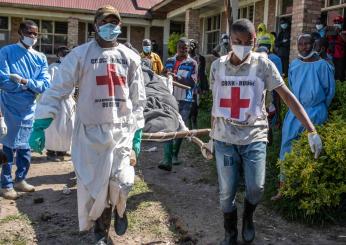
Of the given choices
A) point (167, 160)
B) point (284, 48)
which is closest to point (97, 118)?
point (167, 160)

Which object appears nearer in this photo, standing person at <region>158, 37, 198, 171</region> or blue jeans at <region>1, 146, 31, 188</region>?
blue jeans at <region>1, 146, 31, 188</region>

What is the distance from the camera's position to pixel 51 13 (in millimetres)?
19500

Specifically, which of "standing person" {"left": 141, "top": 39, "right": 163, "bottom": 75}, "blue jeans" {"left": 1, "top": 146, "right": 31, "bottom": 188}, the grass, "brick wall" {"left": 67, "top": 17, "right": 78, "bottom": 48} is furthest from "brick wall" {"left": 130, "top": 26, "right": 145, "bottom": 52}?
the grass

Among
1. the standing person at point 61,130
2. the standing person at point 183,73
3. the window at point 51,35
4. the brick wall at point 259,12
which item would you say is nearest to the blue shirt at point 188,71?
the standing person at point 183,73

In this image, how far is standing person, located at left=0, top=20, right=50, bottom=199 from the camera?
508cm

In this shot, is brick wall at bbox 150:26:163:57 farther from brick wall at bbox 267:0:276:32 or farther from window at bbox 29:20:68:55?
brick wall at bbox 267:0:276:32

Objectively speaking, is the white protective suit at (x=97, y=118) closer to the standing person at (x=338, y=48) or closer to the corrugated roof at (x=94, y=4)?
the standing person at (x=338, y=48)

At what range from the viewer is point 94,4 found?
66.4 ft

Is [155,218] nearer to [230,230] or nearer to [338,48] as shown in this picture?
[230,230]

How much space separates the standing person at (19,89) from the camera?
16.7 feet

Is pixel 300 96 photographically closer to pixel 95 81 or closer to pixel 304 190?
pixel 304 190

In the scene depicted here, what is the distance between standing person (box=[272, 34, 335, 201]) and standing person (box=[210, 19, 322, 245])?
109 centimetres

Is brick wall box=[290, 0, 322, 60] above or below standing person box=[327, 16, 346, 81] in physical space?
above

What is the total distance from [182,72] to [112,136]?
3.39 metres
